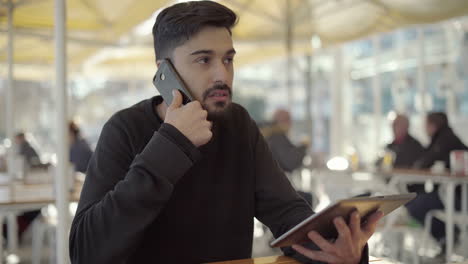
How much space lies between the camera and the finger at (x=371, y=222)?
3.71 feet

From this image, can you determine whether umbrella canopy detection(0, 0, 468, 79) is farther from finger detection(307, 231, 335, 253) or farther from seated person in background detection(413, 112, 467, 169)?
finger detection(307, 231, 335, 253)

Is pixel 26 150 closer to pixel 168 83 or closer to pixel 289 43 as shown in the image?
pixel 289 43

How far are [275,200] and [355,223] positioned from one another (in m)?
0.39

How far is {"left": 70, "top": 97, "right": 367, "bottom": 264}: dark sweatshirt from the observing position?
110 centimetres

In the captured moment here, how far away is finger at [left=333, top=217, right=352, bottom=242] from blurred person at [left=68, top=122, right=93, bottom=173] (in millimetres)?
4431

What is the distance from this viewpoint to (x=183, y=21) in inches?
50.9

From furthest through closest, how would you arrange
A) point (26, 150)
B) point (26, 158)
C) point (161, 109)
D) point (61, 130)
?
point (26, 150), point (26, 158), point (61, 130), point (161, 109)

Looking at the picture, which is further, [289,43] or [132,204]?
[289,43]

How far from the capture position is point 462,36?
8.23 metres

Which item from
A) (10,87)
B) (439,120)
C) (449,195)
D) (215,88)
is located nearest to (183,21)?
(215,88)

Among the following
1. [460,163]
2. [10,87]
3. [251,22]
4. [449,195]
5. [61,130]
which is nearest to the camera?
[61,130]

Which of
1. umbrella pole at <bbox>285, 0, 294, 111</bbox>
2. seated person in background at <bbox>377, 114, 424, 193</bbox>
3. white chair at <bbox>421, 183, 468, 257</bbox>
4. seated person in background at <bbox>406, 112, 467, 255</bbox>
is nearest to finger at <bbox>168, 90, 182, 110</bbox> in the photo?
white chair at <bbox>421, 183, 468, 257</bbox>

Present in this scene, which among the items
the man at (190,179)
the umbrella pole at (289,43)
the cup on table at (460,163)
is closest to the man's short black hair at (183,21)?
the man at (190,179)

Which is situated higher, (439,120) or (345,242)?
(439,120)
